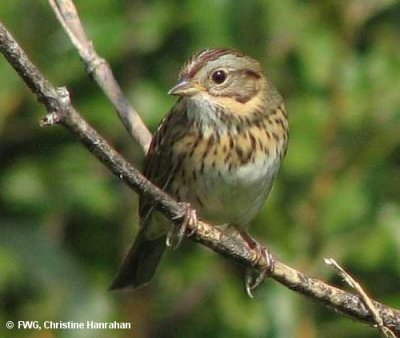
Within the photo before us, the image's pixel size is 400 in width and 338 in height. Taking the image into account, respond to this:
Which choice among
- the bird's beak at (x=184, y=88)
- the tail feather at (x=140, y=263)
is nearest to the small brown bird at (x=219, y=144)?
the bird's beak at (x=184, y=88)

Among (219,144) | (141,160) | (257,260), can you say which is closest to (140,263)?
(141,160)

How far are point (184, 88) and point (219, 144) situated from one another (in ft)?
0.83

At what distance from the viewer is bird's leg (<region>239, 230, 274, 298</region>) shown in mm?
4168

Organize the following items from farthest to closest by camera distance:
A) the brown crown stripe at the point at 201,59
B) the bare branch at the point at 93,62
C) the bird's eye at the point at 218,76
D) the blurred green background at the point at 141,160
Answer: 1. the blurred green background at the point at 141,160
2. the bird's eye at the point at 218,76
3. the brown crown stripe at the point at 201,59
4. the bare branch at the point at 93,62

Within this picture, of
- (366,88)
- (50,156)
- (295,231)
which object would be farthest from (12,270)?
(366,88)

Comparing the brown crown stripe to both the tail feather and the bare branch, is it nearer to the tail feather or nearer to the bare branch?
the bare branch

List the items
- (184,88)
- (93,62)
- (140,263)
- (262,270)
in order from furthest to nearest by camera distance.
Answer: (140,263)
(184,88)
(93,62)
(262,270)

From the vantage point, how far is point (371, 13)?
17.1ft

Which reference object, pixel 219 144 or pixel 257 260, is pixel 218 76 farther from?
pixel 257 260

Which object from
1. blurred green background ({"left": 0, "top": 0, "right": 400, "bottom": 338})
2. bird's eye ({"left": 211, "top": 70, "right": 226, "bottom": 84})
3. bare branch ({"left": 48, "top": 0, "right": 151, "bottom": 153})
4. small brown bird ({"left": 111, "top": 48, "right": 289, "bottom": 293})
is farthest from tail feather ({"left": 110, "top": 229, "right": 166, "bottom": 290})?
bare branch ({"left": 48, "top": 0, "right": 151, "bottom": 153})

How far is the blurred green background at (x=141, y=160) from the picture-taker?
518 centimetres

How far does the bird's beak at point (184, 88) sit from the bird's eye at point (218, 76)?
12cm

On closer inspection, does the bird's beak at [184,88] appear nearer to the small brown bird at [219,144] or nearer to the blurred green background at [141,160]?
the small brown bird at [219,144]

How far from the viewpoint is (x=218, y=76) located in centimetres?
493
